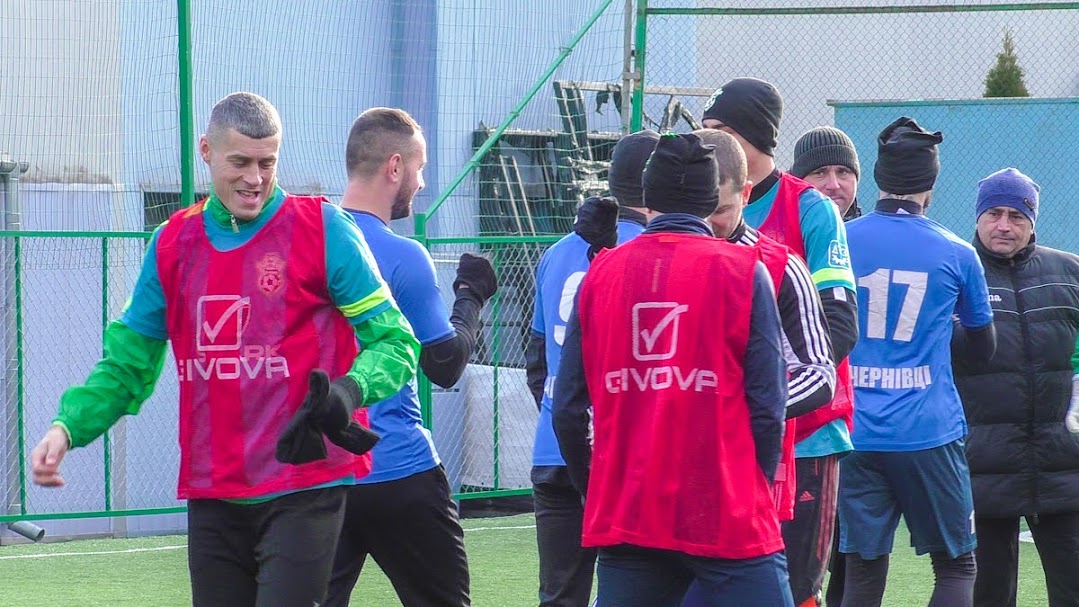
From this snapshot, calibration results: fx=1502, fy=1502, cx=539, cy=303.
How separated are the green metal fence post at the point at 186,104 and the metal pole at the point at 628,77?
2823 mm

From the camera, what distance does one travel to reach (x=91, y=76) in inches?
397

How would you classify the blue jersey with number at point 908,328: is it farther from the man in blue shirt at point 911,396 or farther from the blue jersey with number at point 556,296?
the blue jersey with number at point 556,296

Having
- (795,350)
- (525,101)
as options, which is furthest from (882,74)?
(795,350)

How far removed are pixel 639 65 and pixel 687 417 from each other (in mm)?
6775

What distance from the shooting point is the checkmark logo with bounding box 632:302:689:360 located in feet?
11.3

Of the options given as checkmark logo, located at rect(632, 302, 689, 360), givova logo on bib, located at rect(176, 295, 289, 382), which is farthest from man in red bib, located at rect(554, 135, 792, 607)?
givova logo on bib, located at rect(176, 295, 289, 382)

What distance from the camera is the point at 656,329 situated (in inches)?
136

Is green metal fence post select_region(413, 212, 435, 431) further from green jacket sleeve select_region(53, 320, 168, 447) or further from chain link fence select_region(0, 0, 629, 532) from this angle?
green jacket sleeve select_region(53, 320, 168, 447)

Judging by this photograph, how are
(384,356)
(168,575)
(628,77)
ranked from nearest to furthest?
(384,356), (168,575), (628,77)

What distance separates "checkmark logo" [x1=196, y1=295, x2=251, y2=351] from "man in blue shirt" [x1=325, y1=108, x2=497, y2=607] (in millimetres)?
809

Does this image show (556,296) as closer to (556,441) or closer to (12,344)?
(556,441)

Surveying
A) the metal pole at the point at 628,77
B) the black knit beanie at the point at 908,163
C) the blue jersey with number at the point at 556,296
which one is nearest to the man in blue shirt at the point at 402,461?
the blue jersey with number at the point at 556,296

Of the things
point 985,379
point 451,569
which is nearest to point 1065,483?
point 985,379

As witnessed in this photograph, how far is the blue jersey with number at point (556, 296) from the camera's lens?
5098mm
